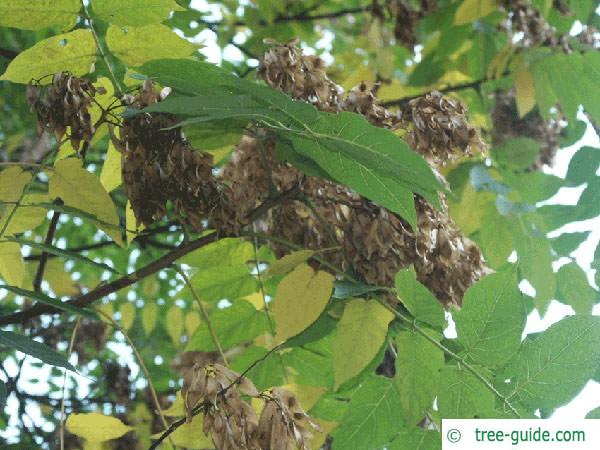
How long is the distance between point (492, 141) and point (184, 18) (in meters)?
0.87

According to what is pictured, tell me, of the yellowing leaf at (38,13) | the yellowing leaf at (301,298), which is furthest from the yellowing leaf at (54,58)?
the yellowing leaf at (301,298)

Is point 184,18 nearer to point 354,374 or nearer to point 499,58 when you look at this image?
point 499,58

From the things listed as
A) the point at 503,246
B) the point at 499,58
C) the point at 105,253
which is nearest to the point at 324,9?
the point at 105,253

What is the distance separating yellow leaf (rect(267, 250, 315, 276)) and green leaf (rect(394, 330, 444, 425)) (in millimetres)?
179

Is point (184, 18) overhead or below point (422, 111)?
overhead

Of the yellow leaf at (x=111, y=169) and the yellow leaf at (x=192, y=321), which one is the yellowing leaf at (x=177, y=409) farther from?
the yellow leaf at (x=192, y=321)

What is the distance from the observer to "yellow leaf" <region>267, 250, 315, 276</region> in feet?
3.66

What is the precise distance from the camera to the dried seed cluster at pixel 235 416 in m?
0.91

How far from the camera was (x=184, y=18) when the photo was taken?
2.03 metres

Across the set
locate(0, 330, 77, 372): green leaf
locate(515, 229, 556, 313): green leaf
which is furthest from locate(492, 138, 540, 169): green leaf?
locate(0, 330, 77, 372): green leaf

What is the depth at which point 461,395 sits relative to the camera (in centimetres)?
99

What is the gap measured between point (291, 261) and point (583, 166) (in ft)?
2.12

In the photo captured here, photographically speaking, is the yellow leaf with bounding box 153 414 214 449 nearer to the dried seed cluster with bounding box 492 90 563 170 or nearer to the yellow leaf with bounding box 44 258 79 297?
the yellow leaf with bounding box 44 258 79 297

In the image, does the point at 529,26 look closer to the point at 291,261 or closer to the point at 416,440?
the point at 291,261
